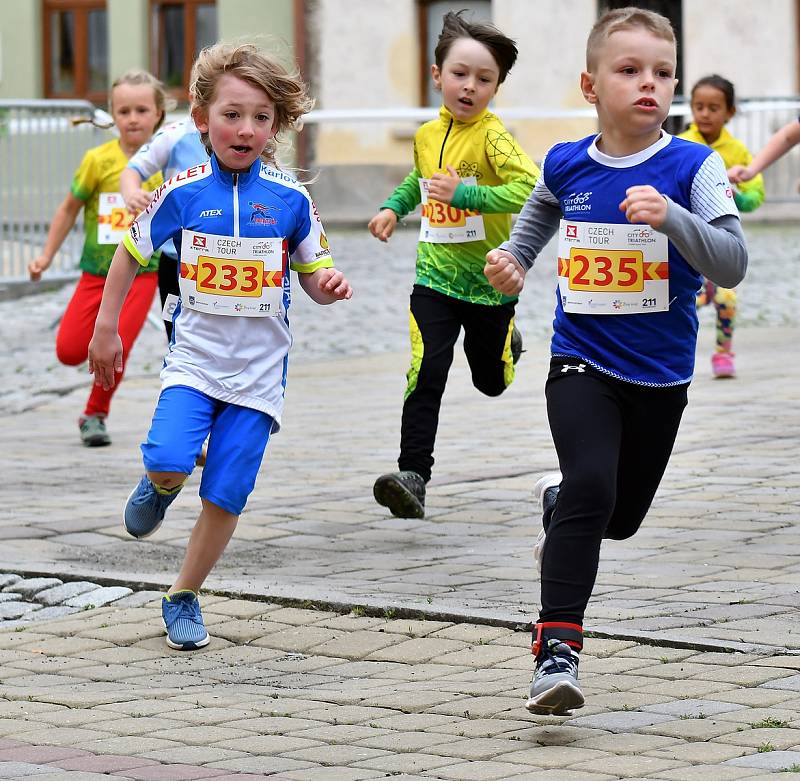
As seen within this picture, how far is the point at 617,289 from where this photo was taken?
15.5 feet

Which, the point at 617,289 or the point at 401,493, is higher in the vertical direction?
the point at 617,289

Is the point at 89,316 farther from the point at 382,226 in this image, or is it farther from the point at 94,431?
the point at 382,226

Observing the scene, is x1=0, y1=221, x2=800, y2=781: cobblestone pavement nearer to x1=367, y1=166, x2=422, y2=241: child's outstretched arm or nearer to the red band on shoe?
the red band on shoe

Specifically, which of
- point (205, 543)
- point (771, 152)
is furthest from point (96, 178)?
point (205, 543)

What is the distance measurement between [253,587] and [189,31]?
2482 centimetres

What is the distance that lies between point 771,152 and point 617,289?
5016 millimetres

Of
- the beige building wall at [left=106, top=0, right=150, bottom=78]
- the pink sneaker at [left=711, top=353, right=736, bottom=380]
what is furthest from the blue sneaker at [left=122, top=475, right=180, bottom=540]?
the beige building wall at [left=106, top=0, right=150, bottom=78]

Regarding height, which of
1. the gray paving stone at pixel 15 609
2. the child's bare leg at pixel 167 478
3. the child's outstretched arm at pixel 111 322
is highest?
the child's outstretched arm at pixel 111 322

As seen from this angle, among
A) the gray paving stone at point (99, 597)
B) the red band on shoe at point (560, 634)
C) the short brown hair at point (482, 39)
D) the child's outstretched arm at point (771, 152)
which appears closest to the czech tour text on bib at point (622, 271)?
the red band on shoe at point (560, 634)

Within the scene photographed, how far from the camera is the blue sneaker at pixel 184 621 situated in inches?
214

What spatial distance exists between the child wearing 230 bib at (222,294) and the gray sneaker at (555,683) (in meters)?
1.42

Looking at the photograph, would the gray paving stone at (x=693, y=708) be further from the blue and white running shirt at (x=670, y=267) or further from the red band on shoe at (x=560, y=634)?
the blue and white running shirt at (x=670, y=267)

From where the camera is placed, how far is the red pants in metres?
A: 9.43

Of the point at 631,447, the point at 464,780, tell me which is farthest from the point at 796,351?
the point at 464,780
